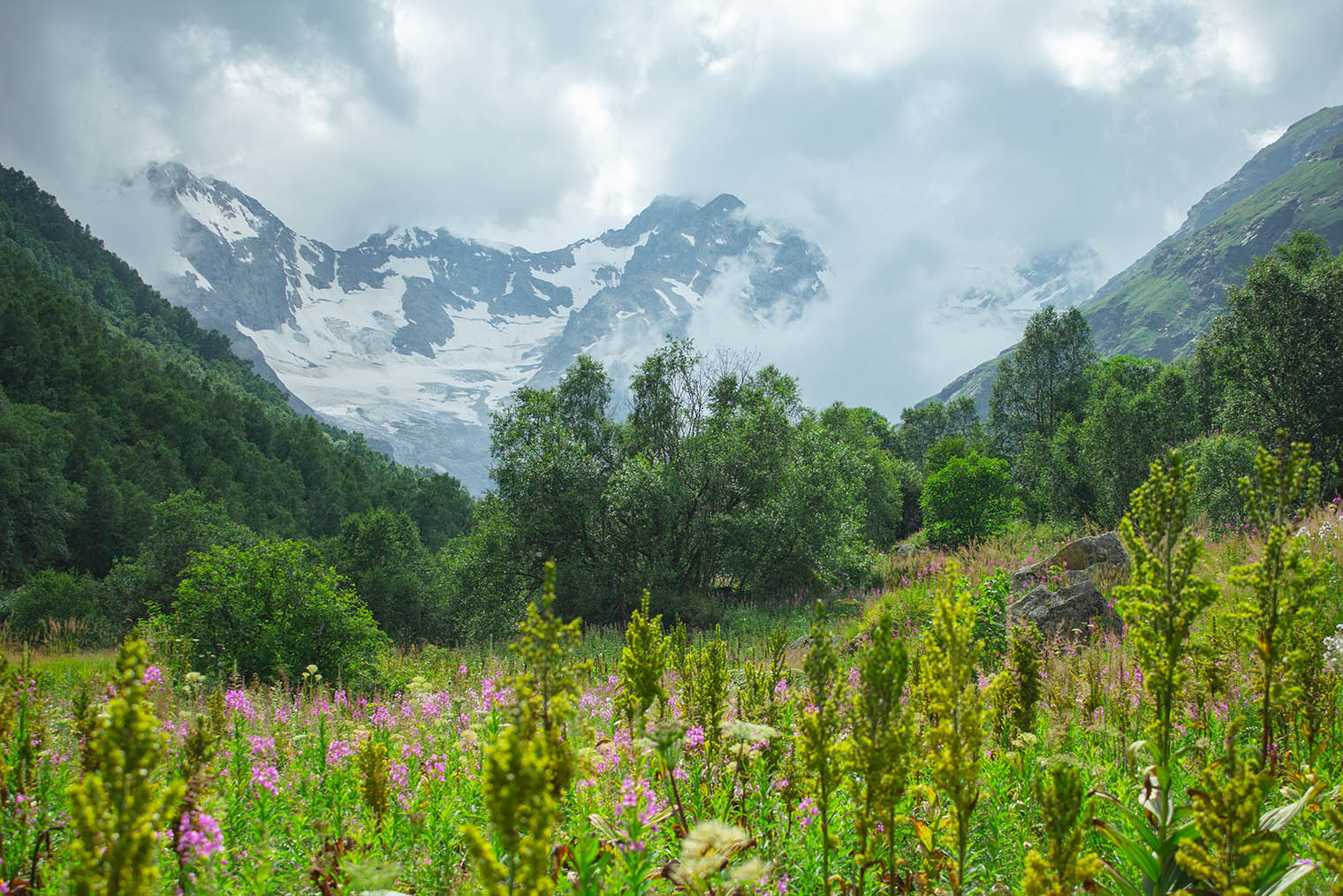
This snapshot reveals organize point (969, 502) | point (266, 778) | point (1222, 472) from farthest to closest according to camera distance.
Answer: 1. point (969, 502)
2. point (1222, 472)
3. point (266, 778)

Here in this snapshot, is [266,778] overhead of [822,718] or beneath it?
beneath

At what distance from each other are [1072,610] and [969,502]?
24.2 m

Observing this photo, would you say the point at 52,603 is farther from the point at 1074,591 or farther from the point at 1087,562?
the point at 1087,562

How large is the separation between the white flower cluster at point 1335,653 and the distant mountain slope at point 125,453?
202 feet

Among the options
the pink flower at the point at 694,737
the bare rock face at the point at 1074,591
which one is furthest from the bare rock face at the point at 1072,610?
the pink flower at the point at 694,737

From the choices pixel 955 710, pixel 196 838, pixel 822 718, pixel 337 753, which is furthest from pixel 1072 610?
pixel 196 838

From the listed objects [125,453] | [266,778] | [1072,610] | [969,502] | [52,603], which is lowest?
[1072,610]

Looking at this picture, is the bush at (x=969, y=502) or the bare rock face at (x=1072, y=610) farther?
the bush at (x=969, y=502)

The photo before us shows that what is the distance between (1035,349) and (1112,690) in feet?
174

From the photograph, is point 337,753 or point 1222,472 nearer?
point 337,753

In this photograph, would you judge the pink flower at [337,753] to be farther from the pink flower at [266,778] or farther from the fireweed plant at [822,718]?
the fireweed plant at [822,718]

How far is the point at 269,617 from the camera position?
48.2 feet

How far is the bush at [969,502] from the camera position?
31406mm

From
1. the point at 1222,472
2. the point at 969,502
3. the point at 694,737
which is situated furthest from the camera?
the point at 969,502
